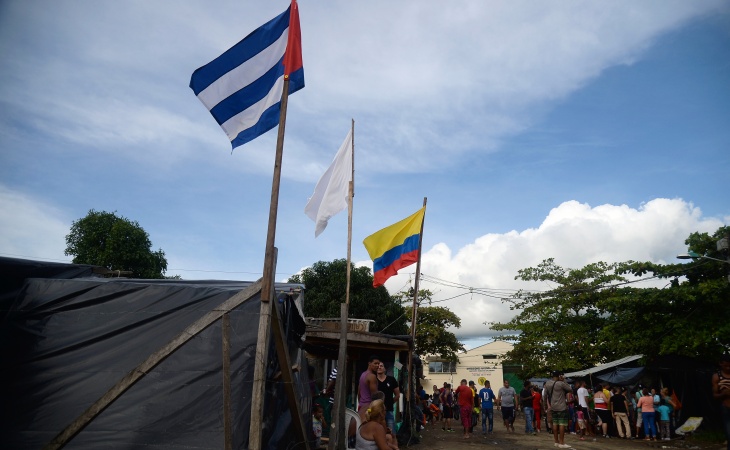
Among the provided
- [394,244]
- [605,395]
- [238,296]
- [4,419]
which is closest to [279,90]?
[238,296]

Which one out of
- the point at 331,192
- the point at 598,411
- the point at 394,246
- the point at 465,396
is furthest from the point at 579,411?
the point at 331,192

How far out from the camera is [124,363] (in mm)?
7066

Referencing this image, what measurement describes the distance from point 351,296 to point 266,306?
28.1 m

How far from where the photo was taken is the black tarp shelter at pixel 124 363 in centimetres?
661

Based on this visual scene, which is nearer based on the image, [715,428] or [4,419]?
[4,419]

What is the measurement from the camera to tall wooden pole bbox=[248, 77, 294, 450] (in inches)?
203

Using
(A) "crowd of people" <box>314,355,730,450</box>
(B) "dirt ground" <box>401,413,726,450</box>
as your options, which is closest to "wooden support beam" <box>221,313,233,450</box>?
(A) "crowd of people" <box>314,355,730,450</box>

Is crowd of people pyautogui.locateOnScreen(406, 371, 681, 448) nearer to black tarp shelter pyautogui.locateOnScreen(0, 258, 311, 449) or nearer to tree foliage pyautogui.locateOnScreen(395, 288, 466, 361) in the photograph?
black tarp shelter pyautogui.locateOnScreen(0, 258, 311, 449)

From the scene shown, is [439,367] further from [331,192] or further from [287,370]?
[287,370]

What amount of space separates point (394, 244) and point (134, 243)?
1068 inches

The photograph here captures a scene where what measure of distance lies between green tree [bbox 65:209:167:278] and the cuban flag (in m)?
30.1

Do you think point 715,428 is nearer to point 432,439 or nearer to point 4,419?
point 432,439

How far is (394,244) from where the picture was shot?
483 inches

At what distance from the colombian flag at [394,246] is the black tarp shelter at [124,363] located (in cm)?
441
